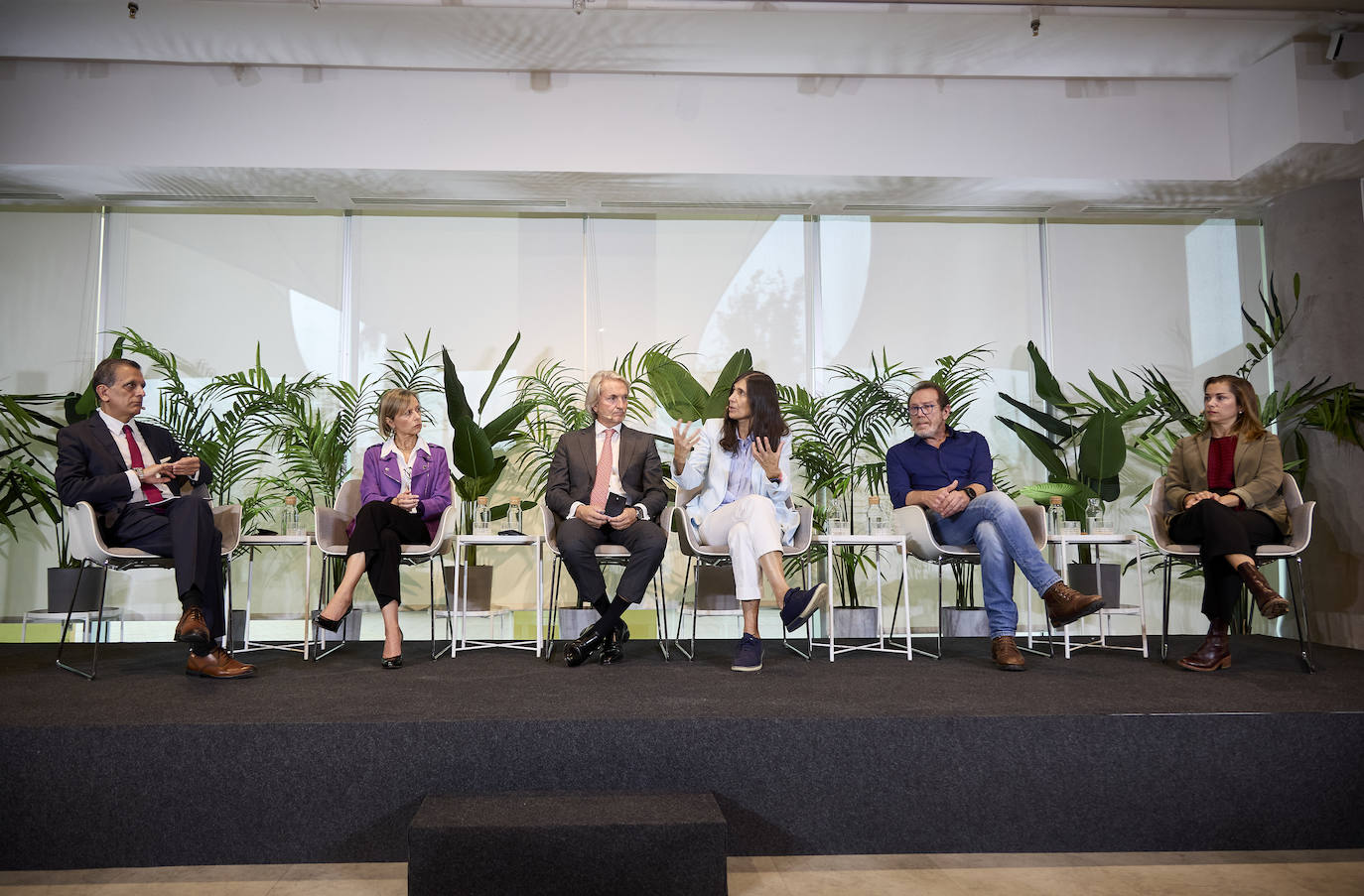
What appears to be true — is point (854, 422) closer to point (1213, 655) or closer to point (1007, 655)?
point (1007, 655)

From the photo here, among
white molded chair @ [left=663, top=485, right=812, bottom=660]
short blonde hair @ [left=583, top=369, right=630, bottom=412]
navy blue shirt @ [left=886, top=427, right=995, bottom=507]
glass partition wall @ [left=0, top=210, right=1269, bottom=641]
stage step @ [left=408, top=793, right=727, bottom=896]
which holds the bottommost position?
stage step @ [left=408, top=793, right=727, bottom=896]

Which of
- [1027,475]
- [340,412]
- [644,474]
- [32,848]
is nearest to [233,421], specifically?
[340,412]

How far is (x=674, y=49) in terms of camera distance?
5.00 m

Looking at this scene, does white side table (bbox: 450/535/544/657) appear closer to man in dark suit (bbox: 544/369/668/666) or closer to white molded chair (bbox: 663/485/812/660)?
man in dark suit (bbox: 544/369/668/666)

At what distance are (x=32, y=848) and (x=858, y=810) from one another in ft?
6.95

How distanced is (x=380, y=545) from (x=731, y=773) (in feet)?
6.26

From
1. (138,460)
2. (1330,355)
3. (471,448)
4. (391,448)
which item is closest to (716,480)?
(391,448)

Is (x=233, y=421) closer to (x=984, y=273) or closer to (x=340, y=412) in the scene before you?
(x=340, y=412)

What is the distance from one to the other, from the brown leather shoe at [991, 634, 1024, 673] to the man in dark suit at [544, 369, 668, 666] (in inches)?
53.8

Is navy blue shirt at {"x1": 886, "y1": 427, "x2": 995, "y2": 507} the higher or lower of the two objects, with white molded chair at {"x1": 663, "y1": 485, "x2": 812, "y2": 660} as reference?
higher

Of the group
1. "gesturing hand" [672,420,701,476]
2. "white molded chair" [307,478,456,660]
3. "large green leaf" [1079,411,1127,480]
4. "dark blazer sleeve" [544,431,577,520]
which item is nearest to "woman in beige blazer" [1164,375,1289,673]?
"large green leaf" [1079,411,1127,480]

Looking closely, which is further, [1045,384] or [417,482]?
[1045,384]

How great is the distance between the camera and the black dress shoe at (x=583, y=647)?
3.68 m

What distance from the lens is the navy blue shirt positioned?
13.8ft
